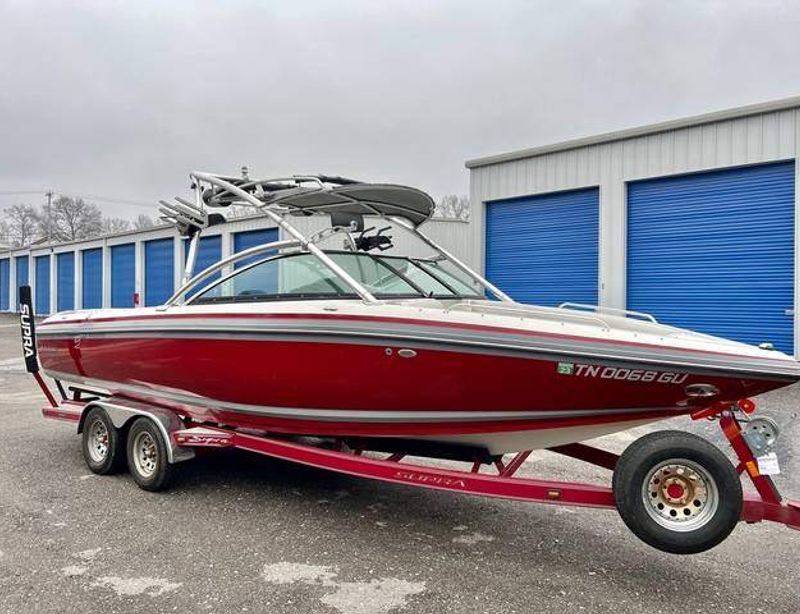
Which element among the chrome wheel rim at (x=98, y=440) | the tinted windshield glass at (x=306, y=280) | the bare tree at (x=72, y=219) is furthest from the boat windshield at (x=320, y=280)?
the bare tree at (x=72, y=219)

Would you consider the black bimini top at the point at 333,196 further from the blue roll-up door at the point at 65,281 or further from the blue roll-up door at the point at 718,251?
the blue roll-up door at the point at 65,281

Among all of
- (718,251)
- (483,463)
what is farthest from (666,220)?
(483,463)

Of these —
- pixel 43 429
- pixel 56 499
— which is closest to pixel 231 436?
pixel 56 499

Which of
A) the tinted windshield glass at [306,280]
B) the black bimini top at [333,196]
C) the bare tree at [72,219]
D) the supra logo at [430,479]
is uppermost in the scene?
the bare tree at [72,219]

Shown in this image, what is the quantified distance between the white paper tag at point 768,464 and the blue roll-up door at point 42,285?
34.7m

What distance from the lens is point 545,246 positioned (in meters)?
13.1

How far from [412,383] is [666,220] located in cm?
945

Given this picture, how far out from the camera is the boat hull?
3121mm

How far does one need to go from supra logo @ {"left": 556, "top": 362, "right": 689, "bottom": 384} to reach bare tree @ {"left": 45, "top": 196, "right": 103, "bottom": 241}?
6442 cm

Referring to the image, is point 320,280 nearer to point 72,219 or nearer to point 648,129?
point 648,129

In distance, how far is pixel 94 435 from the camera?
17.0 ft

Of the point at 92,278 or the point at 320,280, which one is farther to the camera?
the point at 92,278

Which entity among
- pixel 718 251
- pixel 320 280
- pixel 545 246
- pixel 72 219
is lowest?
pixel 320 280

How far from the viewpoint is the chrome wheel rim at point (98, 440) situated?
16.7ft
